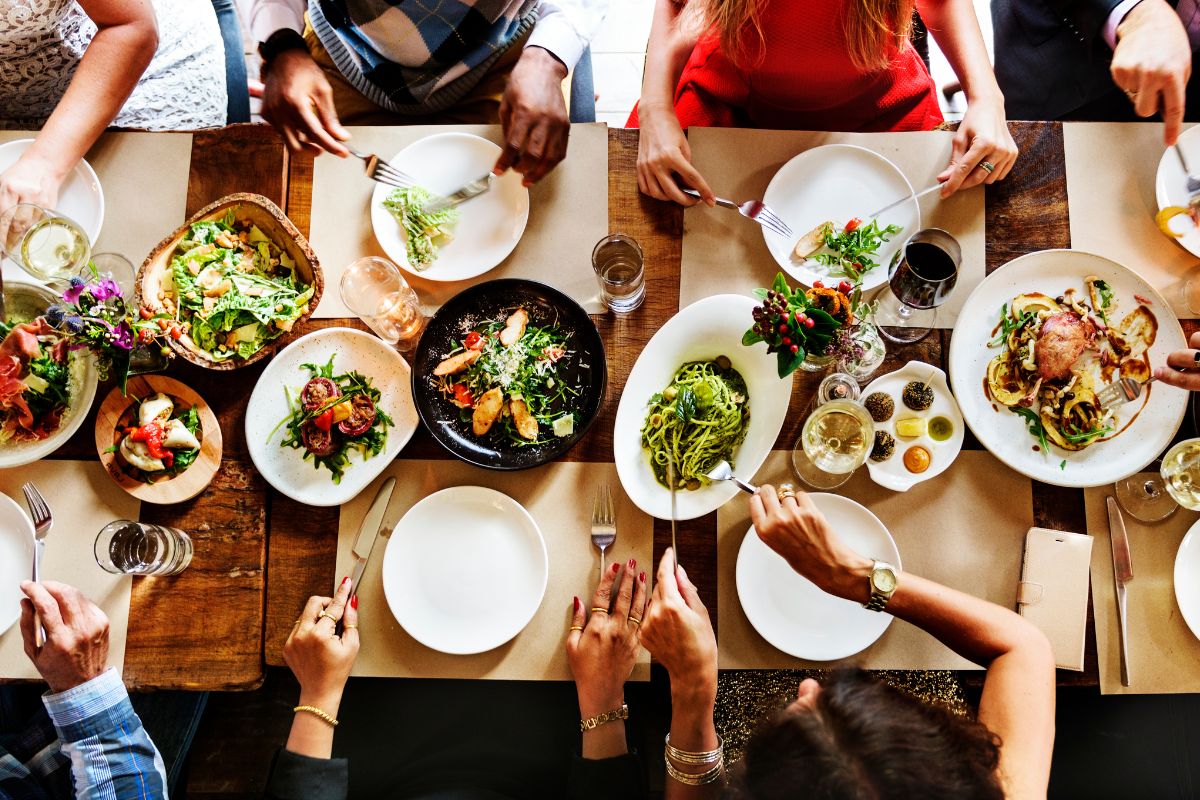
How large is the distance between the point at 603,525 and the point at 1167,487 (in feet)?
4.36

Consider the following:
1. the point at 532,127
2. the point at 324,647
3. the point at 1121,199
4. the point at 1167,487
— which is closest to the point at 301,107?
the point at 532,127

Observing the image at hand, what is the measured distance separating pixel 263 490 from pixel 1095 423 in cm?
200

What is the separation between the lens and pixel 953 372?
5.33ft

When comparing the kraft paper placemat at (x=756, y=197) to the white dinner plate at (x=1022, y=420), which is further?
the kraft paper placemat at (x=756, y=197)

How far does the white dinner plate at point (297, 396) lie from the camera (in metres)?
1.62

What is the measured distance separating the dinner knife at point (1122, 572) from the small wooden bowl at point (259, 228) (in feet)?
6.40

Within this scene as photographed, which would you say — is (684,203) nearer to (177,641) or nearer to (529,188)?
(529,188)

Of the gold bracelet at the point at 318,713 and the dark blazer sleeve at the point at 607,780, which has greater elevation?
the gold bracelet at the point at 318,713

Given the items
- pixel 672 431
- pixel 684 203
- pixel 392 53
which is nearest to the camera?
pixel 672 431

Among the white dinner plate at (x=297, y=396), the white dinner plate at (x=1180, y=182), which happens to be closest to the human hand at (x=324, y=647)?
the white dinner plate at (x=297, y=396)

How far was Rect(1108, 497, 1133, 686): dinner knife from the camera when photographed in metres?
1.56

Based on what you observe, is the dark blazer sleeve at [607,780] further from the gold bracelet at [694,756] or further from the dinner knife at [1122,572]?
the dinner knife at [1122,572]

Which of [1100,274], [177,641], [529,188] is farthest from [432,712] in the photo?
[1100,274]

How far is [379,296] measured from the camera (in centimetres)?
165
